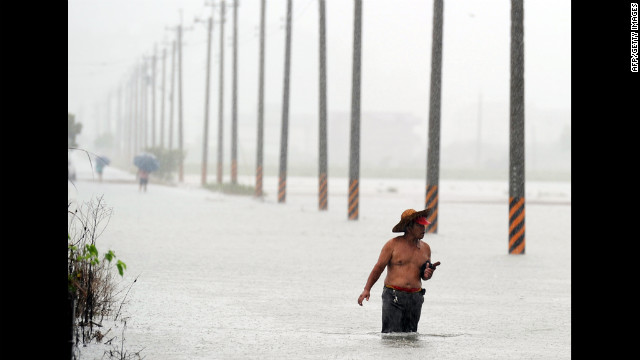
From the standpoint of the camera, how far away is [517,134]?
80.5ft

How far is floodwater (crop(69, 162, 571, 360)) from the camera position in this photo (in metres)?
11.6

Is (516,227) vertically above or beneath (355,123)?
beneath

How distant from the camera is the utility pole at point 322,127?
4119 cm

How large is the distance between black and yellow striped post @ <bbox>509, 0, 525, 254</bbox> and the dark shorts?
1337 centimetres

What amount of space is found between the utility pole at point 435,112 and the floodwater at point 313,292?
1.09 metres

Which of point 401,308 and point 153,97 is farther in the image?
point 153,97

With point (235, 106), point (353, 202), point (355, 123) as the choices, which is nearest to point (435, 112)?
point (353, 202)

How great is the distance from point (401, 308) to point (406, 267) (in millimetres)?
422

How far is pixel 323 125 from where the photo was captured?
135ft

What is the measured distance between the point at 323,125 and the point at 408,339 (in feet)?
97.5

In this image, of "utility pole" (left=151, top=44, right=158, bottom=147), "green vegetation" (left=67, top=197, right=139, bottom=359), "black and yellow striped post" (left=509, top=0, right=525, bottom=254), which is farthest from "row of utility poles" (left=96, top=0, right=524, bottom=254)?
"utility pole" (left=151, top=44, right=158, bottom=147)

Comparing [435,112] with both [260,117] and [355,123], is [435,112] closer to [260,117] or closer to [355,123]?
[355,123]
